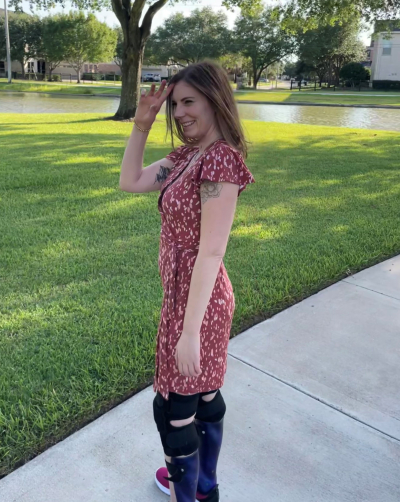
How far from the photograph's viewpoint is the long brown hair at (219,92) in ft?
4.90

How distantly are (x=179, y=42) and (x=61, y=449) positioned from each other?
58.7m

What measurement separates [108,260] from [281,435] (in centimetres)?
224

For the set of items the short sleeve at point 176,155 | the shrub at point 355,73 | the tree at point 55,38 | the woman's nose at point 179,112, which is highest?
the tree at point 55,38

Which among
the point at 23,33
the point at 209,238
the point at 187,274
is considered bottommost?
the point at 187,274

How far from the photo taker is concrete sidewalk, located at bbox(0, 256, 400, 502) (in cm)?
189

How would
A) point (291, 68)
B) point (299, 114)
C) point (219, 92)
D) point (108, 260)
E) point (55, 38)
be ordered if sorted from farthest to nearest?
point (291, 68) → point (55, 38) → point (299, 114) → point (108, 260) → point (219, 92)

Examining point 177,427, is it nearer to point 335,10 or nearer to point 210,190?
point 210,190

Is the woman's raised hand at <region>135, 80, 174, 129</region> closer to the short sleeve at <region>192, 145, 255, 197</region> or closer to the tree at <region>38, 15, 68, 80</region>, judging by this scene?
the short sleeve at <region>192, 145, 255, 197</region>

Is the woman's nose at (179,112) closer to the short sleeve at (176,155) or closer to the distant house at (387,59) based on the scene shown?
the short sleeve at (176,155)

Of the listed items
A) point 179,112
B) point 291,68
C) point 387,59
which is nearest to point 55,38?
point 387,59

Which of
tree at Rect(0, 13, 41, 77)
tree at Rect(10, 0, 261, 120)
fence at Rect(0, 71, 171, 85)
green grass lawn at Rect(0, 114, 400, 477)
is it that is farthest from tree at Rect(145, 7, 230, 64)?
green grass lawn at Rect(0, 114, 400, 477)

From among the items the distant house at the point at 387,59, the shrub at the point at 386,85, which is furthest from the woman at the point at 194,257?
the distant house at the point at 387,59

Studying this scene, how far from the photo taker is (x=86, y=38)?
158 ft

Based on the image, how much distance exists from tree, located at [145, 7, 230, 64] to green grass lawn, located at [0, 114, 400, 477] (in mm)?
50589
